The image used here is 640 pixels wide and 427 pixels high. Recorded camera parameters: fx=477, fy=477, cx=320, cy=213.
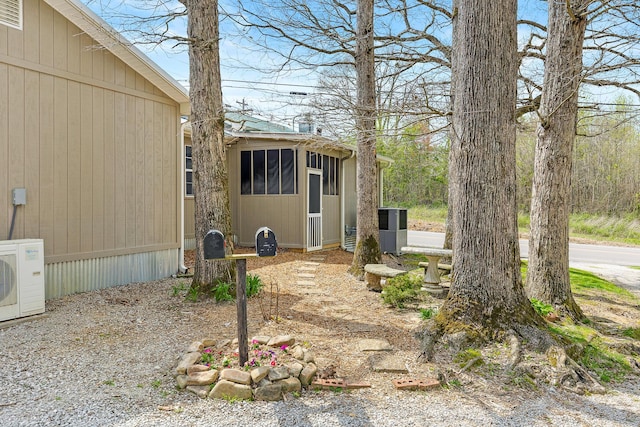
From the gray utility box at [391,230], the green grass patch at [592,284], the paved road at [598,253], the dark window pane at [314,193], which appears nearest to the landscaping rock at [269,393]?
the green grass patch at [592,284]

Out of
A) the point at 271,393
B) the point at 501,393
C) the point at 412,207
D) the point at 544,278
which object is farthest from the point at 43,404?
the point at 412,207

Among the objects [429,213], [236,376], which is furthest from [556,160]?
[429,213]

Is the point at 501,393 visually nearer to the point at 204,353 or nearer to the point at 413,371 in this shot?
the point at 413,371

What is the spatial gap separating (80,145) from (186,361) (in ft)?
13.6

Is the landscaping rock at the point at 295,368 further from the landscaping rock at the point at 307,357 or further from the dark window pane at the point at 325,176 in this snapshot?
the dark window pane at the point at 325,176

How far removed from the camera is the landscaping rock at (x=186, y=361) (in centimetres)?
348

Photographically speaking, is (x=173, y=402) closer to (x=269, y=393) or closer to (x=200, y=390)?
(x=200, y=390)

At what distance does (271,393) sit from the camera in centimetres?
322

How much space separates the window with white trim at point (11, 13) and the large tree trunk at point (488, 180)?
513cm

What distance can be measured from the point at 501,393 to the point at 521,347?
70cm

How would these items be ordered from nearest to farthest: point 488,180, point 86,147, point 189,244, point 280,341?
point 280,341 → point 488,180 → point 86,147 → point 189,244

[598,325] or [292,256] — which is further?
[292,256]

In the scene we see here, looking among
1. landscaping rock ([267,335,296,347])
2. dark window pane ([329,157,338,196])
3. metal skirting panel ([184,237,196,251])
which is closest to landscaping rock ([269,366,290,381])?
landscaping rock ([267,335,296,347])

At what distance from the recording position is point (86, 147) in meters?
6.48
